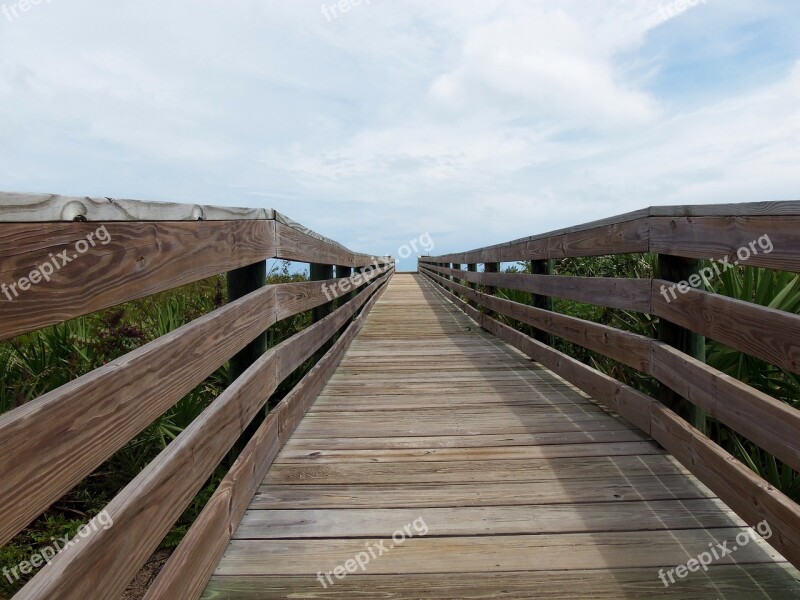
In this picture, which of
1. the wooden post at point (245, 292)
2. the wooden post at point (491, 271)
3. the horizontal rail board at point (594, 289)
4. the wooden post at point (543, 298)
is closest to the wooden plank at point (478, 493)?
the wooden post at point (245, 292)

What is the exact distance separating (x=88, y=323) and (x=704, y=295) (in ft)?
15.6

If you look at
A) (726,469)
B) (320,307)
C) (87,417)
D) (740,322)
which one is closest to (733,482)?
(726,469)

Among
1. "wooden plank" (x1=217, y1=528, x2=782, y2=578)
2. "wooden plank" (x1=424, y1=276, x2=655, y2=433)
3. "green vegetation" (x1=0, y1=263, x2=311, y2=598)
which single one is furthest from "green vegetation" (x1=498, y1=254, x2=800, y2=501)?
"green vegetation" (x1=0, y1=263, x2=311, y2=598)

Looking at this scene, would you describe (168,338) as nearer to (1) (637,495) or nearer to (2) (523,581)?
(2) (523,581)

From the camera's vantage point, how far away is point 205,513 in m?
1.88

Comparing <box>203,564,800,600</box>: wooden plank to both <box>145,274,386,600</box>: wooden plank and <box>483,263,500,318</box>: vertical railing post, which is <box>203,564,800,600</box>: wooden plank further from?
<box>483,263,500,318</box>: vertical railing post

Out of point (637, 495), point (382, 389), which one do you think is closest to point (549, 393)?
point (382, 389)

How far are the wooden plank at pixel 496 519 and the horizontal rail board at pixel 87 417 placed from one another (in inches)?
29.3

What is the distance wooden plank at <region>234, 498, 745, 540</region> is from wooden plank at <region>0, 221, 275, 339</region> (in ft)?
3.54

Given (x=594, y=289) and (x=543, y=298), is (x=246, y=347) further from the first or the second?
(x=543, y=298)

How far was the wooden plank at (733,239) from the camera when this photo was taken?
6.40 feet

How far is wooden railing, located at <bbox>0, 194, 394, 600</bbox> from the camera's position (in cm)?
107

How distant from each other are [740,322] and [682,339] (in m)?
0.71

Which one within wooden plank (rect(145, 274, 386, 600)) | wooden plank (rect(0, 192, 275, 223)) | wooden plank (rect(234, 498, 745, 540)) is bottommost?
wooden plank (rect(234, 498, 745, 540))
